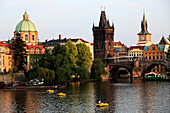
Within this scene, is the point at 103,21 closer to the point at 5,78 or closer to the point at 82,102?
the point at 5,78

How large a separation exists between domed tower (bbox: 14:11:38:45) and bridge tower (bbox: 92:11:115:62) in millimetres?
27756

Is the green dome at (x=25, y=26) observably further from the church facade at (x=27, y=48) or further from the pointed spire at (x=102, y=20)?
the pointed spire at (x=102, y=20)

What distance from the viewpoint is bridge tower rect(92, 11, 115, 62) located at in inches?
7712

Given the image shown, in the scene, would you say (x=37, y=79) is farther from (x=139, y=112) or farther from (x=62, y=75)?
(x=139, y=112)

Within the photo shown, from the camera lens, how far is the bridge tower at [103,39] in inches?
7712

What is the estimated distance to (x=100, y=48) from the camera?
7751 inches

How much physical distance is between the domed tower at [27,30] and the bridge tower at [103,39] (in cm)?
2776

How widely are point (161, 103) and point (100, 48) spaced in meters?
116

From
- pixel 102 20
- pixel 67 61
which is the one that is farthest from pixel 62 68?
pixel 102 20

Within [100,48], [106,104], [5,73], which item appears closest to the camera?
[106,104]

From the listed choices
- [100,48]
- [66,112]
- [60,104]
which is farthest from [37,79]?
[100,48]

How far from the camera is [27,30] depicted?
640 ft

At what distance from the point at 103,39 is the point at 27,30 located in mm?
34647

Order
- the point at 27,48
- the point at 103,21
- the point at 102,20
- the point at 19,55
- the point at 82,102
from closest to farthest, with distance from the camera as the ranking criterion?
the point at 82,102 → the point at 19,55 → the point at 27,48 → the point at 103,21 → the point at 102,20
